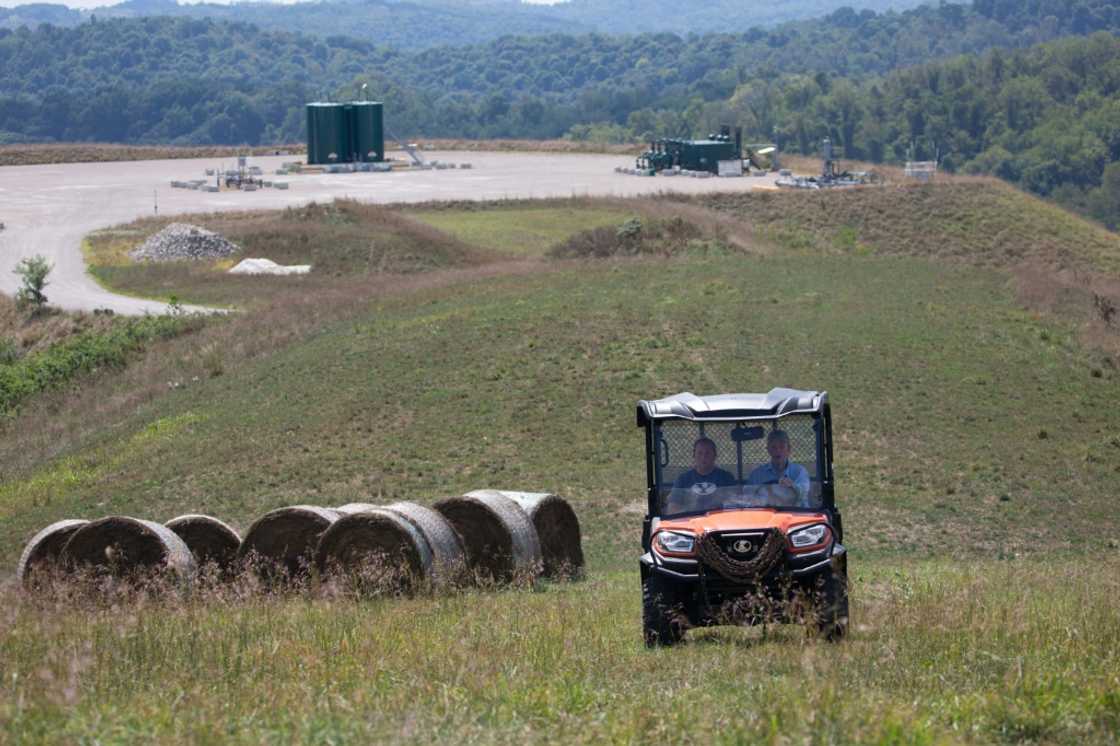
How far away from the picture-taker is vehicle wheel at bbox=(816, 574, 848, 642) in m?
11.1

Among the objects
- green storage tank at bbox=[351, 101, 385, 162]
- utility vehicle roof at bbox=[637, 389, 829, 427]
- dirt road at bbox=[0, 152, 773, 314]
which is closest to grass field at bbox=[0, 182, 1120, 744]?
utility vehicle roof at bbox=[637, 389, 829, 427]

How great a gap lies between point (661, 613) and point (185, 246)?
57.1 meters

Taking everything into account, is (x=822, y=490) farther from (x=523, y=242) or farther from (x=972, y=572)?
(x=523, y=242)

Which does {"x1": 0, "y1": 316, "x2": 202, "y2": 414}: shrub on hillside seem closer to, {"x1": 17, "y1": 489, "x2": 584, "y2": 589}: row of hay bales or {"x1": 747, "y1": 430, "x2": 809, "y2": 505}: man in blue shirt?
{"x1": 17, "y1": 489, "x2": 584, "y2": 589}: row of hay bales

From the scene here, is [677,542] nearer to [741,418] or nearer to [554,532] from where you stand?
[741,418]

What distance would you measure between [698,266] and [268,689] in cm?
4301

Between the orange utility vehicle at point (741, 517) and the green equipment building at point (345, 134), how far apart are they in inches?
4181

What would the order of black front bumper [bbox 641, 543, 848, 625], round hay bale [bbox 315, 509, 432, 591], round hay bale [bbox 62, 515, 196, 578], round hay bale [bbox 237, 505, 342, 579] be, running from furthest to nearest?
1. round hay bale [bbox 237, 505, 342, 579]
2. round hay bale [bbox 62, 515, 196, 578]
3. round hay bale [bbox 315, 509, 432, 591]
4. black front bumper [bbox 641, 543, 848, 625]

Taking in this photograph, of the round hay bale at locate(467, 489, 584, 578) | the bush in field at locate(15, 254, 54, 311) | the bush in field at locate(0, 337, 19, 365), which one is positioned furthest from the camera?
the bush in field at locate(15, 254, 54, 311)

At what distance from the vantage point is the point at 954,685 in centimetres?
891

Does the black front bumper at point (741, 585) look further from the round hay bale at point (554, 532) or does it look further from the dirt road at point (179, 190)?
the dirt road at point (179, 190)

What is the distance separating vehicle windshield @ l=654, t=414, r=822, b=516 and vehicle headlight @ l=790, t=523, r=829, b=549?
0.62 metres

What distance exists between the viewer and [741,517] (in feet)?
38.5

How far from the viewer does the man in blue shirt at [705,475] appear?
12.2 m
